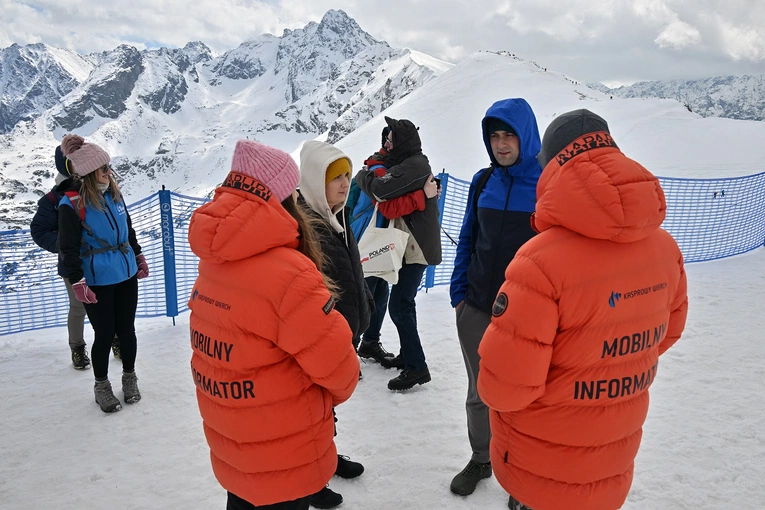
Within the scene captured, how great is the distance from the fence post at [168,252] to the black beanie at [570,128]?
4173mm

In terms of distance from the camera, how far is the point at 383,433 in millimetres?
3143

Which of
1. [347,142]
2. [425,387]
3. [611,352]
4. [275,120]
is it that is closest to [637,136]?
[347,142]

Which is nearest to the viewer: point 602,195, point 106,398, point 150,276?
point 602,195

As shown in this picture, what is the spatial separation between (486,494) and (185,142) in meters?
218

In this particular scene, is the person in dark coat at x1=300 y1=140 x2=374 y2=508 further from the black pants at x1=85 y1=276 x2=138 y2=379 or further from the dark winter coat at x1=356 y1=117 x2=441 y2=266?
the black pants at x1=85 y1=276 x2=138 y2=379

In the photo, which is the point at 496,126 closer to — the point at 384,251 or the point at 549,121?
the point at 384,251

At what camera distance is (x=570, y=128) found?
1.59 m

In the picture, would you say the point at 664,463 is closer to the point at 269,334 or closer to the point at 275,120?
the point at 269,334

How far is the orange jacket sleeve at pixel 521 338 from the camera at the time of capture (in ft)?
4.66

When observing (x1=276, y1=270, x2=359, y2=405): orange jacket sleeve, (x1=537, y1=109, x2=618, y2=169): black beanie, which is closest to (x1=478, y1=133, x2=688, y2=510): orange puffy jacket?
(x1=537, y1=109, x2=618, y2=169): black beanie

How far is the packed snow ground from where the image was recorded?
256cm

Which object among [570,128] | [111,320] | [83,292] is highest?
[570,128]

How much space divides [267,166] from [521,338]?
1044 mm

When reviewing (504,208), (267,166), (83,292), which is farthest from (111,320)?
(504,208)
